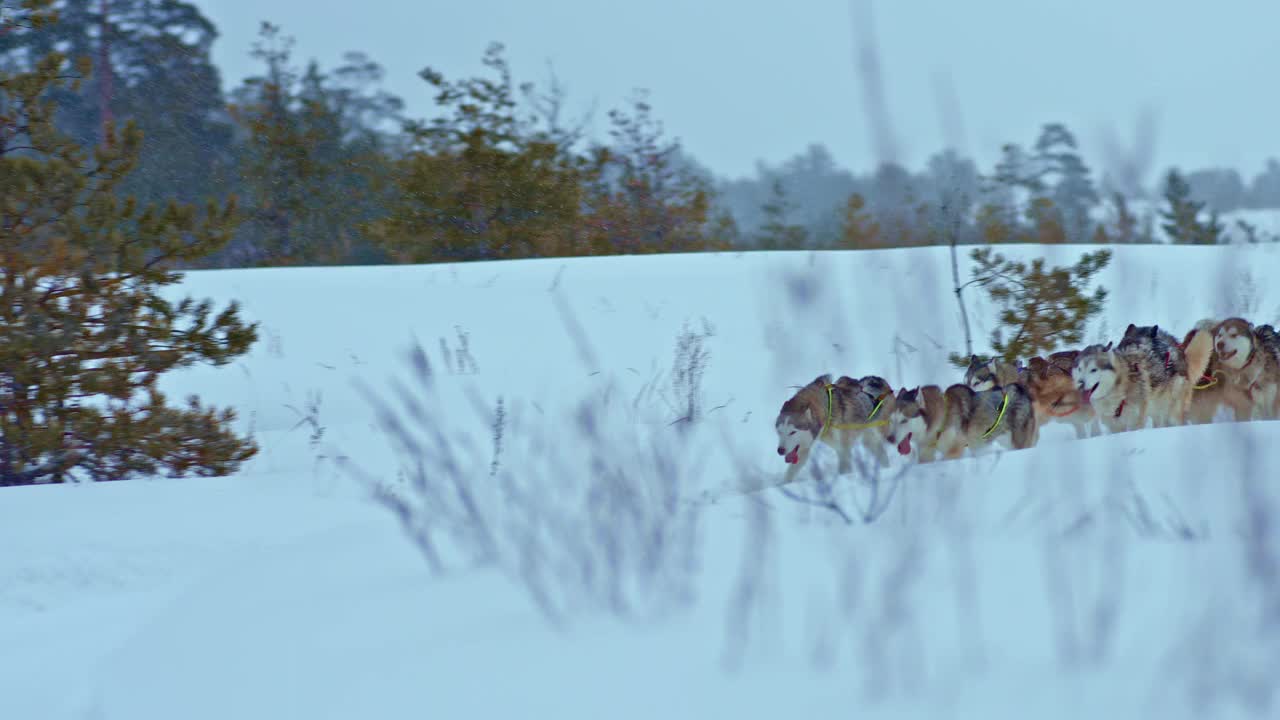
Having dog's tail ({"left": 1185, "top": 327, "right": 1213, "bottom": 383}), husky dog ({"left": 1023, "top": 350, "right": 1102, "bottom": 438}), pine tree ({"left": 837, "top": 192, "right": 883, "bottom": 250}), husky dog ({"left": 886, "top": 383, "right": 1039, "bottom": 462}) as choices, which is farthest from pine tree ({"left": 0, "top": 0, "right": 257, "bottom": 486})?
pine tree ({"left": 837, "top": 192, "right": 883, "bottom": 250})

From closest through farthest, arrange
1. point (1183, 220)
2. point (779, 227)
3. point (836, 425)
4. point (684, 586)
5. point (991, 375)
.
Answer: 1. point (684, 586)
2. point (836, 425)
3. point (991, 375)
4. point (779, 227)
5. point (1183, 220)

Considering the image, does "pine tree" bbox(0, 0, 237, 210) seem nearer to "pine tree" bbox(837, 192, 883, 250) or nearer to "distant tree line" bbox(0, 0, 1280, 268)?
"distant tree line" bbox(0, 0, 1280, 268)

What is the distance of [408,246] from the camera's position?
12.8 metres

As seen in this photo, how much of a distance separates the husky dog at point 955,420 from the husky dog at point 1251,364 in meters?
1.25

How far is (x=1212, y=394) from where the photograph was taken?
5430 mm

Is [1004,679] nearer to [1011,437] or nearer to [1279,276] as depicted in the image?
[1011,437]

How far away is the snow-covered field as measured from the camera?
2.36 meters

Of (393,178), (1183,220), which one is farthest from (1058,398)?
(1183,220)

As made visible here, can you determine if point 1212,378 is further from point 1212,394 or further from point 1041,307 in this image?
point 1041,307

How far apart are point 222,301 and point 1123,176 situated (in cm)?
808

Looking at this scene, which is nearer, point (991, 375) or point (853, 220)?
point (991, 375)

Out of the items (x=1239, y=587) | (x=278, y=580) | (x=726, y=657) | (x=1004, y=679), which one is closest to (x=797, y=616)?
(x=726, y=657)

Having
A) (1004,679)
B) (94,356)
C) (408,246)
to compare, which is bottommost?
(1004,679)

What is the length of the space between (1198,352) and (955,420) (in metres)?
1.58
